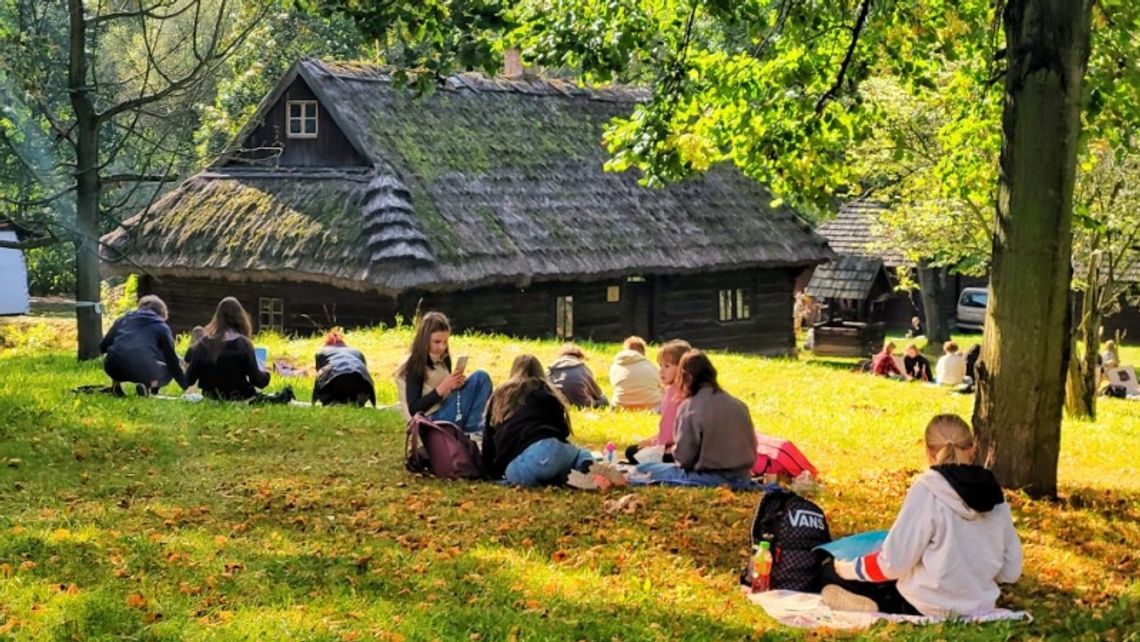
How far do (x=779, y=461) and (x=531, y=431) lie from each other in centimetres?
211

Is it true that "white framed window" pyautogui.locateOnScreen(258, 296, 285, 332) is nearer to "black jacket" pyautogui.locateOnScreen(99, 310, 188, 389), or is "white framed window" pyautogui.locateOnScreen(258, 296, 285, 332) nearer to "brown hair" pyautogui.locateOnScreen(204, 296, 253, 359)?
"black jacket" pyautogui.locateOnScreen(99, 310, 188, 389)

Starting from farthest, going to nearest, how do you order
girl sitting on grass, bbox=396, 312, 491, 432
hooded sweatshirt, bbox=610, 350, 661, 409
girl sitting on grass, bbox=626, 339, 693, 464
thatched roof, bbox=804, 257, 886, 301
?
thatched roof, bbox=804, 257, 886, 301
hooded sweatshirt, bbox=610, 350, 661, 409
girl sitting on grass, bbox=396, 312, 491, 432
girl sitting on grass, bbox=626, 339, 693, 464

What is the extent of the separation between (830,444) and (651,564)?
6395mm

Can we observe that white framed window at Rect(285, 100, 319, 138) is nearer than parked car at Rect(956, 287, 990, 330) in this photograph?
Yes

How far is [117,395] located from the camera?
15578mm

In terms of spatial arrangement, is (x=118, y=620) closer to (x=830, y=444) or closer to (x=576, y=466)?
(x=576, y=466)

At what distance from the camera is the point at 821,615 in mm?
7566

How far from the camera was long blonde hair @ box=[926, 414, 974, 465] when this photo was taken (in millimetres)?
7449

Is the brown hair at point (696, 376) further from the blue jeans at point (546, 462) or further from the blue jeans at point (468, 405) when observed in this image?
the blue jeans at point (468, 405)

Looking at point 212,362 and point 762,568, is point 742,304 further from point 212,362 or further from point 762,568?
point 762,568

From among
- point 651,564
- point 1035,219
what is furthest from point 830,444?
point 651,564

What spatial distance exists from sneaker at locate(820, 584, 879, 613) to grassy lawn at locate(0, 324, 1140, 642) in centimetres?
35

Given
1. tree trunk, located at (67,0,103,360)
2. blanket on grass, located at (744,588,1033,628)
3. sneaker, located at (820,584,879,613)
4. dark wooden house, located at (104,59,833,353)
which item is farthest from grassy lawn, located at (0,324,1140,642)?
dark wooden house, located at (104,59,833,353)

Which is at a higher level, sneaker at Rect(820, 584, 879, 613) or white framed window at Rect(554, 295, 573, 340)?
white framed window at Rect(554, 295, 573, 340)
